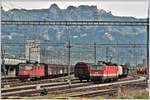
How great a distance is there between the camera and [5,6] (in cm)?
968

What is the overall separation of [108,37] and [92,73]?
218 cm

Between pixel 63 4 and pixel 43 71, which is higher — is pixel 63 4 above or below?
above

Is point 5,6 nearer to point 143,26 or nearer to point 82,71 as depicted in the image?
point 143,26

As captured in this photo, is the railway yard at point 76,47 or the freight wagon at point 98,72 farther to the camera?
the freight wagon at point 98,72

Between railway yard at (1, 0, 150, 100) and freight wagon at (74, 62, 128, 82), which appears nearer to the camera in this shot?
railway yard at (1, 0, 150, 100)

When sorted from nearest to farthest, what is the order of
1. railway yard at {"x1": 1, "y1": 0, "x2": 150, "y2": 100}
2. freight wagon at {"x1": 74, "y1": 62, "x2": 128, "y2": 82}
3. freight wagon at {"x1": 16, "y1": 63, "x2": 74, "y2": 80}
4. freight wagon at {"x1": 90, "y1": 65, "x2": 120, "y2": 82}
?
railway yard at {"x1": 1, "y1": 0, "x2": 150, "y2": 100}
freight wagon at {"x1": 90, "y1": 65, "x2": 120, "y2": 82}
freight wagon at {"x1": 74, "y1": 62, "x2": 128, "y2": 82}
freight wagon at {"x1": 16, "y1": 63, "x2": 74, "y2": 80}

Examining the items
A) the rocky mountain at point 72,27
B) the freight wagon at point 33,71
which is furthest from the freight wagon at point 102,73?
the freight wagon at point 33,71

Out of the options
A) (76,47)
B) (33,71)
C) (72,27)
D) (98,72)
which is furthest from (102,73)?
(33,71)

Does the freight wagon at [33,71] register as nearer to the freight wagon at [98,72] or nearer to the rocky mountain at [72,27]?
the rocky mountain at [72,27]

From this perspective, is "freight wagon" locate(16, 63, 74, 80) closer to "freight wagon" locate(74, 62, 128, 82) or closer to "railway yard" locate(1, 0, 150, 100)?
"railway yard" locate(1, 0, 150, 100)

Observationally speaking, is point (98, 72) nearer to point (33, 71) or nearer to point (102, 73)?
point (102, 73)

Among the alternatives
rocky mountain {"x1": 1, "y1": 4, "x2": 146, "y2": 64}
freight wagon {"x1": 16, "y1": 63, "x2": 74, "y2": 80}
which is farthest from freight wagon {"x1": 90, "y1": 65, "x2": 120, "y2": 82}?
freight wagon {"x1": 16, "y1": 63, "x2": 74, "y2": 80}

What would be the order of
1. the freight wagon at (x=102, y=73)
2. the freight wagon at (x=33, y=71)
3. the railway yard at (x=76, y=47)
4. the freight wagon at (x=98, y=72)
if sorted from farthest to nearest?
the freight wagon at (x=33, y=71) → the freight wagon at (x=98, y=72) → the freight wagon at (x=102, y=73) → the railway yard at (x=76, y=47)

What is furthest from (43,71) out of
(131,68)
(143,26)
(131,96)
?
(131,96)
